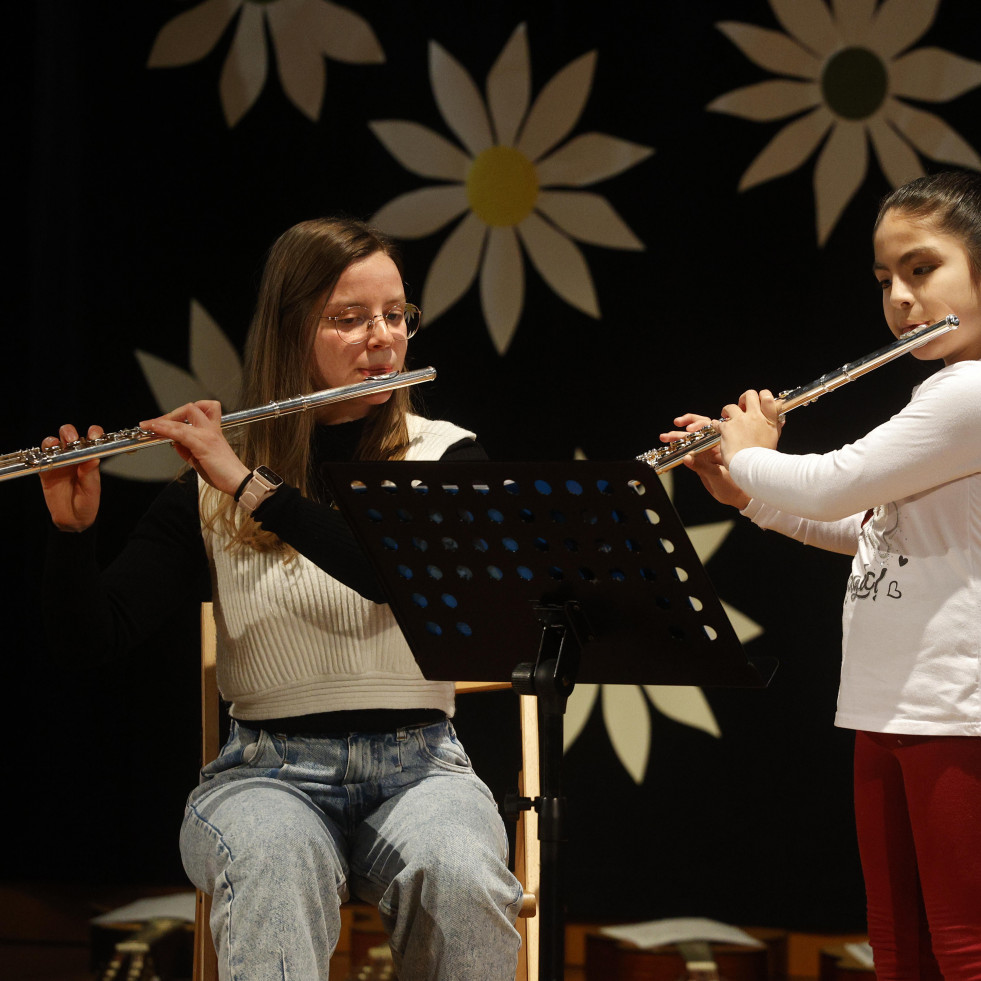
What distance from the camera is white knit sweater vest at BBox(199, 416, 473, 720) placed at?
1.67 meters

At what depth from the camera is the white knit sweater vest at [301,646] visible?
65.7 inches

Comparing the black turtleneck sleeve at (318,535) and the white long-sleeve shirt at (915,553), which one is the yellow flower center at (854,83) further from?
the black turtleneck sleeve at (318,535)

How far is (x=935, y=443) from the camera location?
141 cm

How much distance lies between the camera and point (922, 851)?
55.4 inches

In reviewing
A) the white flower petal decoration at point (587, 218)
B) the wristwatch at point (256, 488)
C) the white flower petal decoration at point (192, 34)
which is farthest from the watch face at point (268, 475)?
the white flower petal decoration at point (192, 34)

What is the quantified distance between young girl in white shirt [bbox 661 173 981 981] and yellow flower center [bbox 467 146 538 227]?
1220 millimetres

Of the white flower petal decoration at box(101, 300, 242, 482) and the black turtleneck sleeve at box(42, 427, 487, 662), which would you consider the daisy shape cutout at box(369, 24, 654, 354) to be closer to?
the white flower petal decoration at box(101, 300, 242, 482)

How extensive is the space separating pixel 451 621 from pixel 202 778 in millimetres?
544

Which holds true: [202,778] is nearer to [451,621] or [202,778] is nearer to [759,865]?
[451,621]

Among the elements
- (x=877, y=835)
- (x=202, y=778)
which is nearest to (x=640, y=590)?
(x=877, y=835)

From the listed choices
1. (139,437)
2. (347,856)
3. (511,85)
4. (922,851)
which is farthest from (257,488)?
(511,85)

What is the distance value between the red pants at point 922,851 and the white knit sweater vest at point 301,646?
2.00 feet

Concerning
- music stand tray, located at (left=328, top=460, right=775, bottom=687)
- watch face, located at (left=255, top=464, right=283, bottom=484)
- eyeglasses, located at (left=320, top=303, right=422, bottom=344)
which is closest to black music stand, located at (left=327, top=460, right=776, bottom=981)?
music stand tray, located at (left=328, top=460, right=775, bottom=687)

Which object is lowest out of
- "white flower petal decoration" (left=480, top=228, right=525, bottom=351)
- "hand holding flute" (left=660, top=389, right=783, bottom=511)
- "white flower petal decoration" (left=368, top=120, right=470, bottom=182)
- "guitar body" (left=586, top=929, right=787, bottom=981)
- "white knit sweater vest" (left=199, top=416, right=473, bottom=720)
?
"guitar body" (left=586, top=929, right=787, bottom=981)
